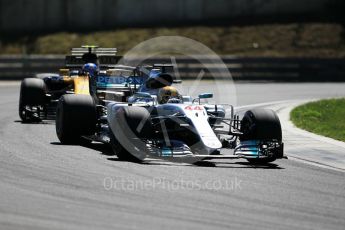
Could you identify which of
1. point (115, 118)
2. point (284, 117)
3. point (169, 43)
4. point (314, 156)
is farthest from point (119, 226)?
point (169, 43)

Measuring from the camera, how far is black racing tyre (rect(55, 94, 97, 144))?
15586 mm

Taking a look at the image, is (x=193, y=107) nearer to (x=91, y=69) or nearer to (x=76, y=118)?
(x=76, y=118)

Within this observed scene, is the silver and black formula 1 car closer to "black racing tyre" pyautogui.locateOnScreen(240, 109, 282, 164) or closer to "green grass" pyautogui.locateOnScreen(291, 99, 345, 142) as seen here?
"black racing tyre" pyautogui.locateOnScreen(240, 109, 282, 164)

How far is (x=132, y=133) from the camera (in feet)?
44.4

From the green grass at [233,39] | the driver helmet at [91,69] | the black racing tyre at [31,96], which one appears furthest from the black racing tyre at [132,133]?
the green grass at [233,39]

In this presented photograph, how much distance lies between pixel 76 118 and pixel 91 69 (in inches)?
128

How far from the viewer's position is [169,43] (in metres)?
47.6

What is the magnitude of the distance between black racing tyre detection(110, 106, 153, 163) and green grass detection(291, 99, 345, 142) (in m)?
A: 5.50

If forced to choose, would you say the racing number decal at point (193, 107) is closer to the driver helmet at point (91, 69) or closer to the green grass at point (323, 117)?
the driver helmet at point (91, 69)

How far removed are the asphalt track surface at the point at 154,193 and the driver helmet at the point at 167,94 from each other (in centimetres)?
128

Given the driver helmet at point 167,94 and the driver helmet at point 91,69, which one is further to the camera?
the driver helmet at point 91,69

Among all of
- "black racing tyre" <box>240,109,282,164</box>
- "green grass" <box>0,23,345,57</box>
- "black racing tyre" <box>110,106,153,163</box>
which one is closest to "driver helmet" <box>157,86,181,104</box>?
"black racing tyre" <box>110,106,153,163</box>

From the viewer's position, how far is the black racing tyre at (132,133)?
13555 millimetres

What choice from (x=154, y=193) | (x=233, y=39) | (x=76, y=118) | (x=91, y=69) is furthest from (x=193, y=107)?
(x=233, y=39)
